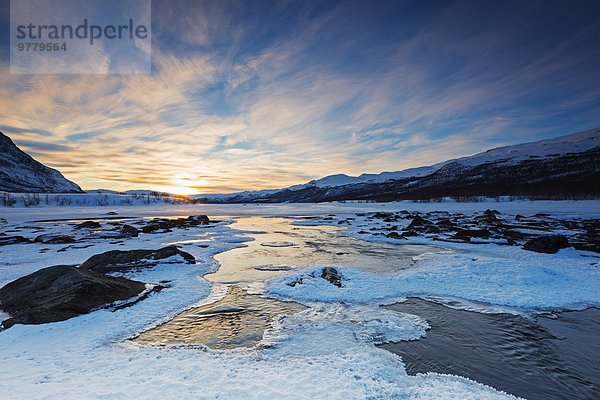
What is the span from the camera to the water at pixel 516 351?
4.38 metres

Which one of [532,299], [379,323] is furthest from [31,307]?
[532,299]

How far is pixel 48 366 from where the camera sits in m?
4.61

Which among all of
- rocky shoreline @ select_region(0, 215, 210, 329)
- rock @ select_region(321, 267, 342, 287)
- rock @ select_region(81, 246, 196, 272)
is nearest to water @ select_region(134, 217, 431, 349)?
rock @ select_region(321, 267, 342, 287)

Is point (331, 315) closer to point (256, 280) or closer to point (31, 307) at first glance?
point (256, 280)

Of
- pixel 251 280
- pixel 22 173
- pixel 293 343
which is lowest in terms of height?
pixel 293 343

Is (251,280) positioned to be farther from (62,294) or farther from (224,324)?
(62,294)

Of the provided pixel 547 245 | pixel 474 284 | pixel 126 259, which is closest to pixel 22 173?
pixel 126 259

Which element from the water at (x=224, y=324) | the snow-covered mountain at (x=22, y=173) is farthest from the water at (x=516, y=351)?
the snow-covered mountain at (x=22, y=173)

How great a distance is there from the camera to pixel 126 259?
A: 11.8 m

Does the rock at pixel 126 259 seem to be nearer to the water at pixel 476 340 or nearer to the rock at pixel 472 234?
the water at pixel 476 340

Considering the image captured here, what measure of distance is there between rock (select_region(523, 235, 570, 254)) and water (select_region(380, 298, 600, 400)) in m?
8.10

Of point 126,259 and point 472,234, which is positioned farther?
point 472,234

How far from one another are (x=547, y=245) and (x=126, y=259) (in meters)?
19.4

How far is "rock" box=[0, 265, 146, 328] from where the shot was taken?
643 centimetres
